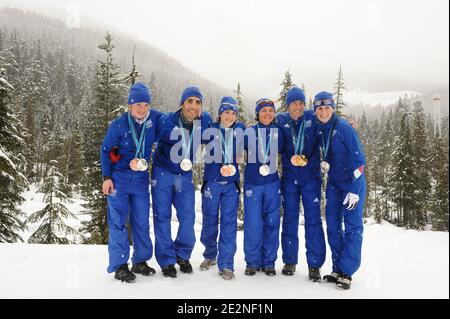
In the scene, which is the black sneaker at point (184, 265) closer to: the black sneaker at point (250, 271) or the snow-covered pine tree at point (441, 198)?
A: the black sneaker at point (250, 271)

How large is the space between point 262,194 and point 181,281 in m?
1.83

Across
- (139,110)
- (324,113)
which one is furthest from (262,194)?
(139,110)

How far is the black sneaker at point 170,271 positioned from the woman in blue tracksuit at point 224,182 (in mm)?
629

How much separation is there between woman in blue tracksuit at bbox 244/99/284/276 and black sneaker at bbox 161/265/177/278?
1170 millimetres

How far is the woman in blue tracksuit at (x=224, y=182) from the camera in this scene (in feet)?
18.7

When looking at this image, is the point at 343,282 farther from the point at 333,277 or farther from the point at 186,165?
the point at 186,165

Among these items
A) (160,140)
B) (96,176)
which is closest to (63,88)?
(96,176)

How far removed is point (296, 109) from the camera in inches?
231

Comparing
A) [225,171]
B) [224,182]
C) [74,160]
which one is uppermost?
[225,171]

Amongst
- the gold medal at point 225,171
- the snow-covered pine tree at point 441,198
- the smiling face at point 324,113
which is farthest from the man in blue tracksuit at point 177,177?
the snow-covered pine tree at point 441,198

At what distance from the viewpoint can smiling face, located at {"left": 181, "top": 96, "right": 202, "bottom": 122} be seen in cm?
564

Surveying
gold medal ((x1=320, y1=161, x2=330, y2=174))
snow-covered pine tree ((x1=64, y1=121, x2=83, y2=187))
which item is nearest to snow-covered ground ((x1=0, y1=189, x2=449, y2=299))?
gold medal ((x1=320, y1=161, x2=330, y2=174))

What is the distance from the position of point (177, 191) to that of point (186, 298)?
170 cm

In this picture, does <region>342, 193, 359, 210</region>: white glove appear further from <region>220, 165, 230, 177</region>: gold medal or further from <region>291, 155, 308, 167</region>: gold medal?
<region>220, 165, 230, 177</region>: gold medal
